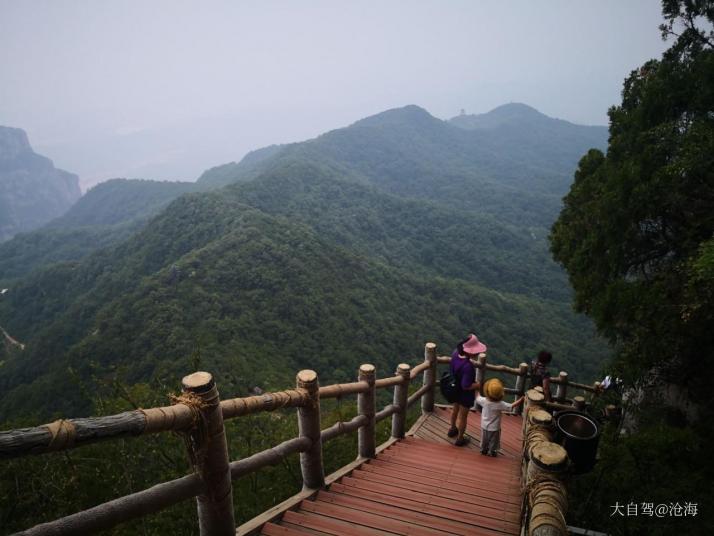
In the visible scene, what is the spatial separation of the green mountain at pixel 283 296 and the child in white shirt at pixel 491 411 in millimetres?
5236

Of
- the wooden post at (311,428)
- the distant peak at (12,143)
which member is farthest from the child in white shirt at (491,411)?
the distant peak at (12,143)

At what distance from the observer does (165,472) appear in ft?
15.4

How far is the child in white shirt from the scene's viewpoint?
4980 millimetres

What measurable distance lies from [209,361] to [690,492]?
26.4m

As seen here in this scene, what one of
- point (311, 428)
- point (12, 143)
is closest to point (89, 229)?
point (311, 428)

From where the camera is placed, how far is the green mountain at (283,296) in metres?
29.9

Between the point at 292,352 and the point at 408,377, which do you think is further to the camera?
the point at 292,352

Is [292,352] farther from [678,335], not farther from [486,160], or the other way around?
[486,160]

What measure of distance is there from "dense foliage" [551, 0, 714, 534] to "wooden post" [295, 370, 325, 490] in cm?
237

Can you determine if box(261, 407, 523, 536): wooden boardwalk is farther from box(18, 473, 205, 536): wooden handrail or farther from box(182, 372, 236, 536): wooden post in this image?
box(18, 473, 205, 536): wooden handrail

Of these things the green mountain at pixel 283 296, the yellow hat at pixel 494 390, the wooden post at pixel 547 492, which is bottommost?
the green mountain at pixel 283 296

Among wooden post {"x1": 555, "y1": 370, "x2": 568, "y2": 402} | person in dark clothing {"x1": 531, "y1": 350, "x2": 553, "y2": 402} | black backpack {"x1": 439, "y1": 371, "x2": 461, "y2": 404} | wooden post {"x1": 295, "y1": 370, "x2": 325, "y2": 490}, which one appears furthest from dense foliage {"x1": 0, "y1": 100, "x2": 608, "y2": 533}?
wooden post {"x1": 555, "y1": 370, "x2": 568, "y2": 402}

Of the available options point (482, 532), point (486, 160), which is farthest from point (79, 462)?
point (486, 160)

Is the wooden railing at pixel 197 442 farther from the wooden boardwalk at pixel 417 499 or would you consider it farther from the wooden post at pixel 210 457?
the wooden boardwalk at pixel 417 499
